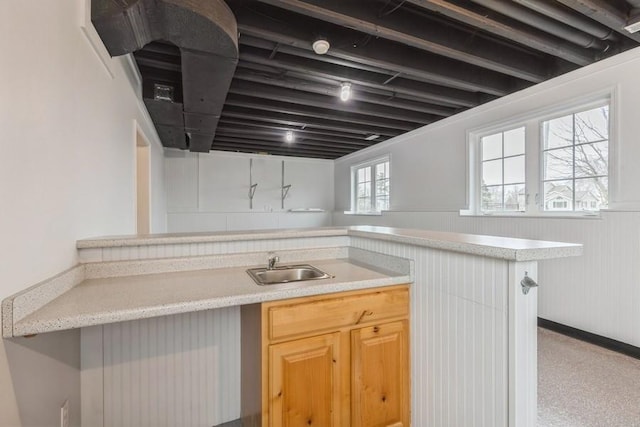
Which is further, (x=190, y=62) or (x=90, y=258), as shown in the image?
(x=190, y=62)

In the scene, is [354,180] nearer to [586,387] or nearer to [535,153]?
[535,153]

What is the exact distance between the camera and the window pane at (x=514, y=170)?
10.3 feet

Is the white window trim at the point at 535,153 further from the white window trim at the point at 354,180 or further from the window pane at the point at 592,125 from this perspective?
the white window trim at the point at 354,180

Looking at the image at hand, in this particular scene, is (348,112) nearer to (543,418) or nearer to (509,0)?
(509,0)

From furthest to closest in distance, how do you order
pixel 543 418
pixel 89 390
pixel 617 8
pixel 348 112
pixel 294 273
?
pixel 348 112
pixel 617 8
pixel 294 273
pixel 543 418
pixel 89 390

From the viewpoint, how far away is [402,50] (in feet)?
8.43

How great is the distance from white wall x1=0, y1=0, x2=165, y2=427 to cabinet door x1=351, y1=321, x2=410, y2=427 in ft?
3.92

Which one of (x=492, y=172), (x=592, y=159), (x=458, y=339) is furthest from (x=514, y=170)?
(x=458, y=339)

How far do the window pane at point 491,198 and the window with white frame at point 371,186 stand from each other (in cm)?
189

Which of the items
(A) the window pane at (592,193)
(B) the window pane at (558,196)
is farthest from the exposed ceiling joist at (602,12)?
(B) the window pane at (558,196)

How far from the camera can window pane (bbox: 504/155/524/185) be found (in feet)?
10.3

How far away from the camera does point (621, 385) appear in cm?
194

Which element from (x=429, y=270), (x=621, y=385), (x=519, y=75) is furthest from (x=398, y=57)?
(x=621, y=385)

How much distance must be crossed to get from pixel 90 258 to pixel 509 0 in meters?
2.83
